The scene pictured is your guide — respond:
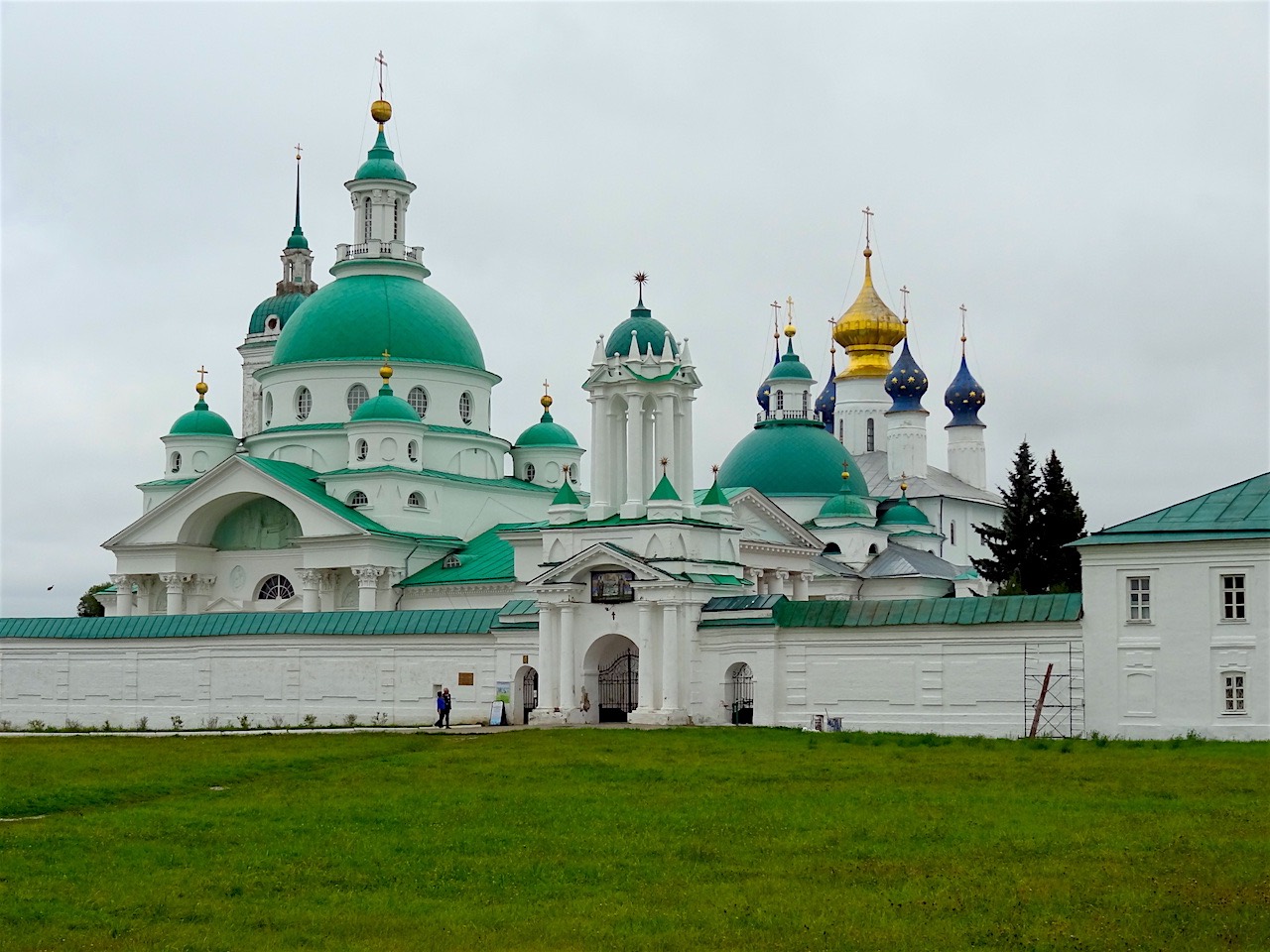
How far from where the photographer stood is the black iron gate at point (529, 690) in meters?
37.8

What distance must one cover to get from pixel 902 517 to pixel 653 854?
4808 centimetres

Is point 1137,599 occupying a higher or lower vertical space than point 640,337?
lower

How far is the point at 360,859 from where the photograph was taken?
49.1ft

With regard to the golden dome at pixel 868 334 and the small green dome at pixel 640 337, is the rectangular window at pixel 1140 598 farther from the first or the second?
the golden dome at pixel 868 334

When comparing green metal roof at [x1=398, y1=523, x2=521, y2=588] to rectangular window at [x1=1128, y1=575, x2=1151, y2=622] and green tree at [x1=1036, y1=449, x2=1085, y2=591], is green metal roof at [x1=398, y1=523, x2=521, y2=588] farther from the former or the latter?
rectangular window at [x1=1128, y1=575, x2=1151, y2=622]

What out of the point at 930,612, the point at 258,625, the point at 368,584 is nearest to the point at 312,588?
the point at 368,584

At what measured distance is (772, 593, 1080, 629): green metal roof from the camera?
103 ft

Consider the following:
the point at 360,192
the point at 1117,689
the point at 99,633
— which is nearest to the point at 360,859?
the point at 1117,689

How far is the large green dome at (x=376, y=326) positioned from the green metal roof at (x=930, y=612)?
2193 centimetres

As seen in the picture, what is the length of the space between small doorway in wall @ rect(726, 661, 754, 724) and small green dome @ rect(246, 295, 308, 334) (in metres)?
42.3

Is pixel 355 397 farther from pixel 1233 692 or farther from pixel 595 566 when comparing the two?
pixel 1233 692

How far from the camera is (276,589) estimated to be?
51812 millimetres

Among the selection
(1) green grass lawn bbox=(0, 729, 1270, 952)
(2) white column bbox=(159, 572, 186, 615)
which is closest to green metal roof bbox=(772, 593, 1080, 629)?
(1) green grass lawn bbox=(0, 729, 1270, 952)

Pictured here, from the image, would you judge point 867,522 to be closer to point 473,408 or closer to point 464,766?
point 473,408
